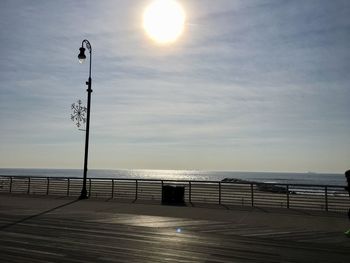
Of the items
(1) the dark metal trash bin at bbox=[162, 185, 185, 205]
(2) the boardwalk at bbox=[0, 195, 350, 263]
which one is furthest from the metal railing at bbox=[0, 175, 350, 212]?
(2) the boardwalk at bbox=[0, 195, 350, 263]

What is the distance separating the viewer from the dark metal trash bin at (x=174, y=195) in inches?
637

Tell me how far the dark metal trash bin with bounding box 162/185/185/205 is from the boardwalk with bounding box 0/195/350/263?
6.56ft

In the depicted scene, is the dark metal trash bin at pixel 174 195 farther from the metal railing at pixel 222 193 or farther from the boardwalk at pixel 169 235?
the boardwalk at pixel 169 235

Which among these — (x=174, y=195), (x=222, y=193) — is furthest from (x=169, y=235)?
(x=222, y=193)

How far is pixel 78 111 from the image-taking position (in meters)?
20.0

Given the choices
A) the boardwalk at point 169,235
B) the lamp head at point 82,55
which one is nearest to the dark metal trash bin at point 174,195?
the boardwalk at point 169,235

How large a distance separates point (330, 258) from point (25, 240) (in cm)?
677

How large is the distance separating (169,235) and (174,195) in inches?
279

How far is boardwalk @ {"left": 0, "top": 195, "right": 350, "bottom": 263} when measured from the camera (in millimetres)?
7184

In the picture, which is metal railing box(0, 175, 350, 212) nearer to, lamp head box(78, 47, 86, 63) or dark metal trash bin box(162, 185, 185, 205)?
dark metal trash bin box(162, 185, 185, 205)

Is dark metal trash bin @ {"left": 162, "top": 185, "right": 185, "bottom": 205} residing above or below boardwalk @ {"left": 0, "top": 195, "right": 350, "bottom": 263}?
above

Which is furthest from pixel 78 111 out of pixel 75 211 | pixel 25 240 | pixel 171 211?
pixel 25 240

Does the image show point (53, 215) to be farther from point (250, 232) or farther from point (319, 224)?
point (319, 224)

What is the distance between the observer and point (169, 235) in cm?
918
